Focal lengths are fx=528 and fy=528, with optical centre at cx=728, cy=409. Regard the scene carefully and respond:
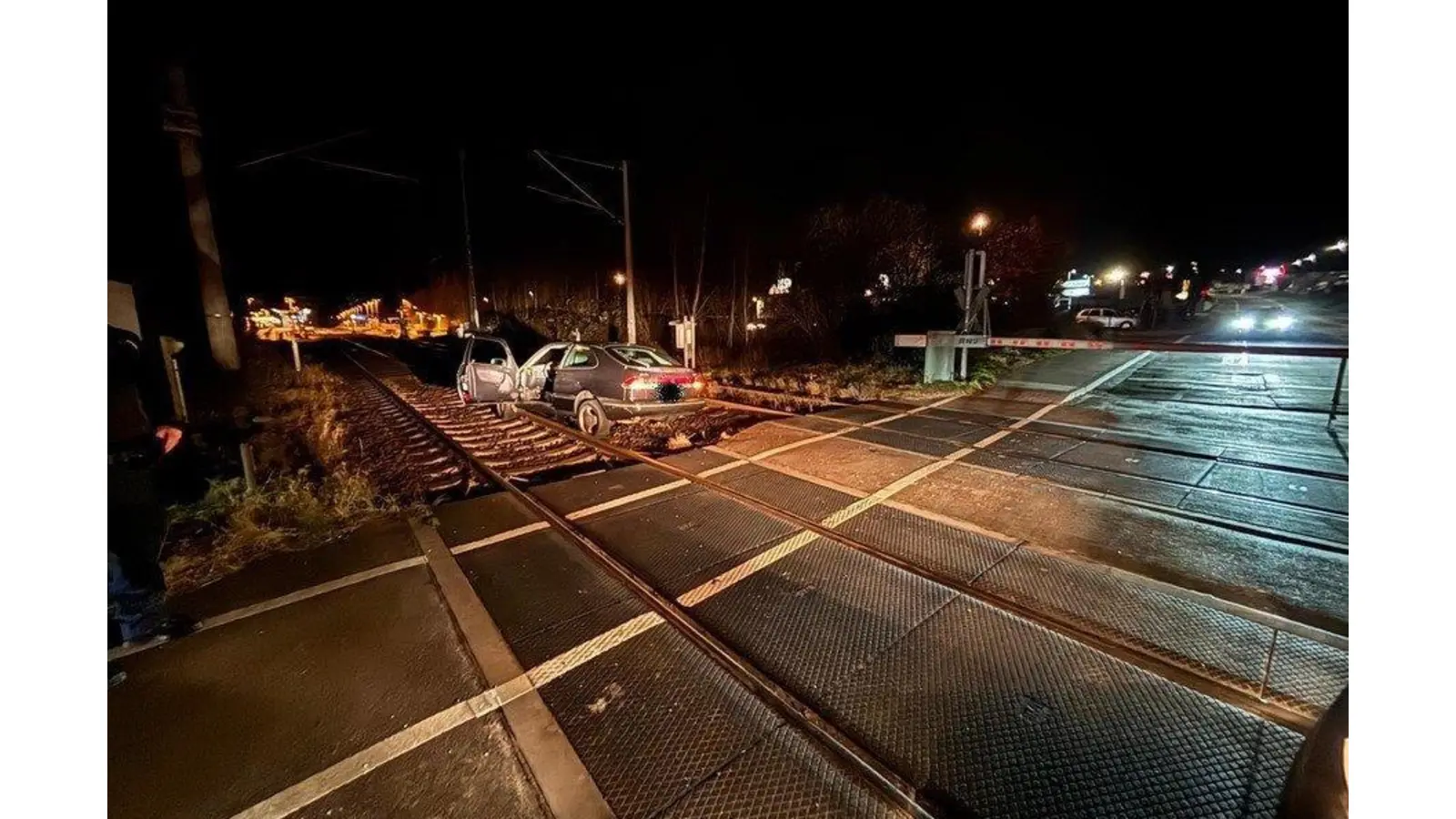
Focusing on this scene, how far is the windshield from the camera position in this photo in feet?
25.3

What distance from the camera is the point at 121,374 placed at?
3357mm

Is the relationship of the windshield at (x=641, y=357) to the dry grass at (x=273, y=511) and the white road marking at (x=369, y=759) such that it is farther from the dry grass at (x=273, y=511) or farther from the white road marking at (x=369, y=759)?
the white road marking at (x=369, y=759)

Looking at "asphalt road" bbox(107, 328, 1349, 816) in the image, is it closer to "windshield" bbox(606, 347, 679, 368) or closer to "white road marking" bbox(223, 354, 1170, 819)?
"white road marking" bbox(223, 354, 1170, 819)

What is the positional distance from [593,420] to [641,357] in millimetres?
1208

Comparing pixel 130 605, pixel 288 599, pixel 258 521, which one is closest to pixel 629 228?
pixel 258 521

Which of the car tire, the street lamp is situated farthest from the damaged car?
the street lamp

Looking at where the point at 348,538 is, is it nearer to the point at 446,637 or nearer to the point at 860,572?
the point at 446,637

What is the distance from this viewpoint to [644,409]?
7527mm

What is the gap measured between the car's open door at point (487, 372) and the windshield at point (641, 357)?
2420 mm

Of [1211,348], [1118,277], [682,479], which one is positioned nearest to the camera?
[682,479]

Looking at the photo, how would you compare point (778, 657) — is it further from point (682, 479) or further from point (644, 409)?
point (644, 409)

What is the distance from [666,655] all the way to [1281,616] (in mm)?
3741

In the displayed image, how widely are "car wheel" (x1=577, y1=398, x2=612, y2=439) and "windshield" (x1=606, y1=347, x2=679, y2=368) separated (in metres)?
0.79

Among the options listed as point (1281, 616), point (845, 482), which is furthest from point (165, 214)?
point (1281, 616)
